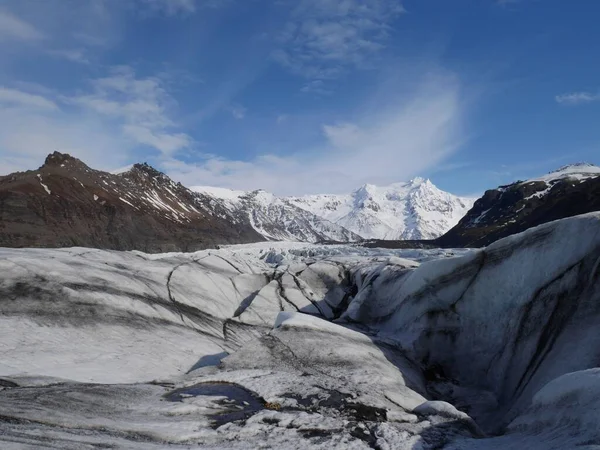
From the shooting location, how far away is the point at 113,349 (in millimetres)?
12086

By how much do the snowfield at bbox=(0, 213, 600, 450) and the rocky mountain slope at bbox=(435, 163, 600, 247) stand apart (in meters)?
79.1

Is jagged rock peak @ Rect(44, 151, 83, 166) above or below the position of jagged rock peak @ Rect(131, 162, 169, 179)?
below

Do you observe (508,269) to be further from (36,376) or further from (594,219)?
(36,376)

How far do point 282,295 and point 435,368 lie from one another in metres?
8.84

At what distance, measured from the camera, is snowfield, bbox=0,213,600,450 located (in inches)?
286

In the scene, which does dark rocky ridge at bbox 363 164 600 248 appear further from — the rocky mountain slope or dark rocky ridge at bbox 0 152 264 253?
dark rocky ridge at bbox 0 152 264 253

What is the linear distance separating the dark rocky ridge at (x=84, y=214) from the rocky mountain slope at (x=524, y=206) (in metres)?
75.8

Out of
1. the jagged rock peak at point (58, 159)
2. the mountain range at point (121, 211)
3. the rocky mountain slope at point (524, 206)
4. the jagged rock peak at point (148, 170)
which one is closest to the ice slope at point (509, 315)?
the mountain range at point (121, 211)

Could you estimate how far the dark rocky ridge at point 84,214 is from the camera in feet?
254

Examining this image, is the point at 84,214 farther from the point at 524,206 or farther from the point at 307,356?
the point at 524,206

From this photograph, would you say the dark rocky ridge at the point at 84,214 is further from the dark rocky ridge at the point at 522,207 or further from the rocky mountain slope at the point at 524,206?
the rocky mountain slope at the point at 524,206

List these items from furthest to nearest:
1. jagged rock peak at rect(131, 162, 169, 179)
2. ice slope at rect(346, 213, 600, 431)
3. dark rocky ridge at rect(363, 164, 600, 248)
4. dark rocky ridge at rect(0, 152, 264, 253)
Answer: jagged rock peak at rect(131, 162, 169, 179) < dark rocky ridge at rect(363, 164, 600, 248) < dark rocky ridge at rect(0, 152, 264, 253) < ice slope at rect(346, 213, 600, 431)

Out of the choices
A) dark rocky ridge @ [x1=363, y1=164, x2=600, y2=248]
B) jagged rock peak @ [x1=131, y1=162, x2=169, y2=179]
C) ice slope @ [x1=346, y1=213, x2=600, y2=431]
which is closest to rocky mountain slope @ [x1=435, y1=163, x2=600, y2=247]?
dark rocky ridge @ [x1=363, y1=164, x2=600, y2=248]

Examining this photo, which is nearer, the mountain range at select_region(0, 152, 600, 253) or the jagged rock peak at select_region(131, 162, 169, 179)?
the mountain range at select_region(0, 152, 600, 253)
